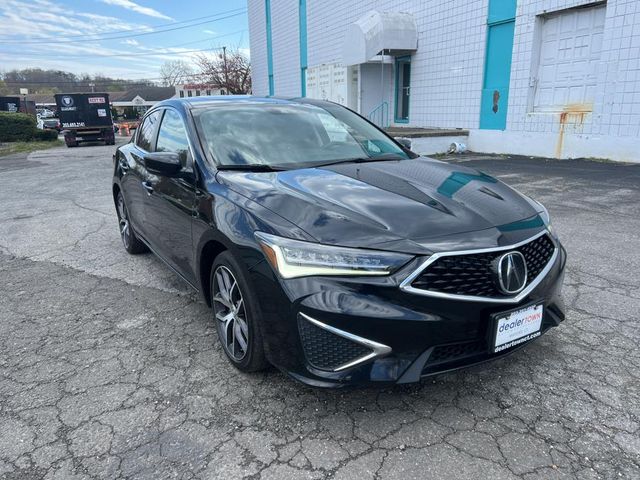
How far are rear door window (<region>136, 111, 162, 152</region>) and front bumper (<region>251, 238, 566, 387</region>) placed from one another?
8.70 feet

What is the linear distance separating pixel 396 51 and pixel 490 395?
15.3m

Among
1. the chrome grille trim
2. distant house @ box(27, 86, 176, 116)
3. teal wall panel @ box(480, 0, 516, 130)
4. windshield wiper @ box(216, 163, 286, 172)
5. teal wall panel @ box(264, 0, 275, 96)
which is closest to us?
the chrome grille trim

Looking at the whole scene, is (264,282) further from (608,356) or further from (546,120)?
(546,120)

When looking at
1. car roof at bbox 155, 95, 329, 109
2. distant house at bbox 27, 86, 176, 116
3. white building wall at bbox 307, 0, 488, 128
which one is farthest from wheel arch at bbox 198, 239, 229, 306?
distant house at bbox 27, 86, 176, 116

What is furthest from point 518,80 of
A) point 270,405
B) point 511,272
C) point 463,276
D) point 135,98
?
point 135,98

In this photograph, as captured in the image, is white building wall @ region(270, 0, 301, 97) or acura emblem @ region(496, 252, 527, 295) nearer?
acura emblem @ region(496, 252, 527, 295)

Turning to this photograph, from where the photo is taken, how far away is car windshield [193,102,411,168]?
3232mm

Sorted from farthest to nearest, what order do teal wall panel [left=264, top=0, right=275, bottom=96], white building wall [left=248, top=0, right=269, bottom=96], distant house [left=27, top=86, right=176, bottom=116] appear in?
distant house [left=27, top=86, right=176, bottom=116] < white building wall [left=248, top=0, right=269, bottom=96] < teal wall panel [left=264, top=0, right=275, bottom=96]

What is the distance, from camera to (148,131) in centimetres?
453

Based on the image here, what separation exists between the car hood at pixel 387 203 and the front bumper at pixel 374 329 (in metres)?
0.22

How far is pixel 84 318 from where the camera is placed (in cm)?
375

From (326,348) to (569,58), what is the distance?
1165 centimetres

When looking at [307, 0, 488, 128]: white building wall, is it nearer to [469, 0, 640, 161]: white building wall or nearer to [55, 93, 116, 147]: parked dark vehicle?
[469, 0, 640, 161]: white building wall

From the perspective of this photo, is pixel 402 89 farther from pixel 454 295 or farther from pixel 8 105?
pixel 8 105
